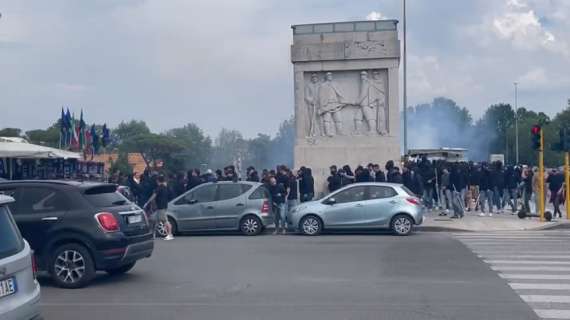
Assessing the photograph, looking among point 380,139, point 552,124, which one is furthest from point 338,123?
point 552,124

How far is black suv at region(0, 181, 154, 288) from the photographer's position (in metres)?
11.9

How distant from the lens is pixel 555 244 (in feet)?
57.2

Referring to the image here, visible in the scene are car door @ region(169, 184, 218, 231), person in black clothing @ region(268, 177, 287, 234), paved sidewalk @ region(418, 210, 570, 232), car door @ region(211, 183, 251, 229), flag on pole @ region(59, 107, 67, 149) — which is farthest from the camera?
flag on pole @ region(59, 107, 67, 149)

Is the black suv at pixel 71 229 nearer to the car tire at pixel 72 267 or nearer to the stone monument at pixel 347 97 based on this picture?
the car tire at pixel 72 267

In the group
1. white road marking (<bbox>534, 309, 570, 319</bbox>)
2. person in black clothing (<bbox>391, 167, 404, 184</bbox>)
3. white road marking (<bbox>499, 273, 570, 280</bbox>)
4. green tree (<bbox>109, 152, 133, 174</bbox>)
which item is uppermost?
green tree (<bbox>109, 152, 133, 174</bbox>)

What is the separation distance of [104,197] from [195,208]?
320 inches

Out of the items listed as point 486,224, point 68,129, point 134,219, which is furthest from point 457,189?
point 68,129

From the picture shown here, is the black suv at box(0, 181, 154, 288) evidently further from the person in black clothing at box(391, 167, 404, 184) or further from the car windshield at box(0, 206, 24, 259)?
the person in black clothing at box(391, 167, 404, 184)

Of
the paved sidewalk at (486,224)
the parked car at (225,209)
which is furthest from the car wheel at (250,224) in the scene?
the paved sidewalk at (486,224)

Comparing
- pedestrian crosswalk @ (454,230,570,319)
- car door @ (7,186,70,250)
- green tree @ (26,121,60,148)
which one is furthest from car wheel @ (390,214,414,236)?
green tree @ (26,121,60,148)

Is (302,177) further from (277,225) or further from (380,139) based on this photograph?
(380,139)

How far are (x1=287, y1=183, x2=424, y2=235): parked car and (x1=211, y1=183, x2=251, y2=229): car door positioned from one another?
1.53 m

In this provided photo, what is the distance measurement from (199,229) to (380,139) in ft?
29.5

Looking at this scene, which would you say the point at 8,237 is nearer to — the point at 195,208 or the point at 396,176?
the point at 195,208
